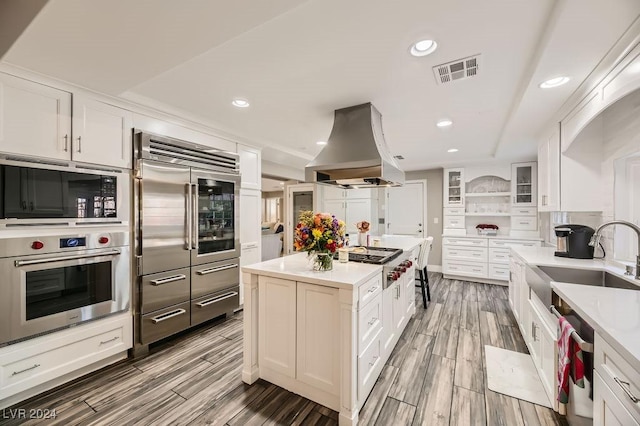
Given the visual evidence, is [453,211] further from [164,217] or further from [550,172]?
[164,217]

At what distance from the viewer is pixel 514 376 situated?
2154mm

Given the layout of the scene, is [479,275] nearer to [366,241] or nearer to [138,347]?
[366,241]

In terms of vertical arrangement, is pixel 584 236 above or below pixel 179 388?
above

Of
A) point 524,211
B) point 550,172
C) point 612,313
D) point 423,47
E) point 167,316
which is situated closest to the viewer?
point 612,313

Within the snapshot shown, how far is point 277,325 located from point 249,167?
2272 mm

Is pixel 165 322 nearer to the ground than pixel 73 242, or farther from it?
nearer to the ground

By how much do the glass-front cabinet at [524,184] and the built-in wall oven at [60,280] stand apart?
6134mm

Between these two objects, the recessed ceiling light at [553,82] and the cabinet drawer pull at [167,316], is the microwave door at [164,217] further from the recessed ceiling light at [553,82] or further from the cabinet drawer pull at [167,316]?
the recessed ceiling light at [553,82]

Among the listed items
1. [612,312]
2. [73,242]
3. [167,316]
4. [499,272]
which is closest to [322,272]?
[612,312]

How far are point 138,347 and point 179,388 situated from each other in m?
0.74

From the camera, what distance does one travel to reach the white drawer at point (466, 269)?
4.97m

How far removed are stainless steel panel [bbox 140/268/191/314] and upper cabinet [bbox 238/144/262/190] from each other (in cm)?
135

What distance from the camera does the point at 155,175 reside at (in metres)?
2.50

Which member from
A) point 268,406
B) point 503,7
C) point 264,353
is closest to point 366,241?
point 264,353
